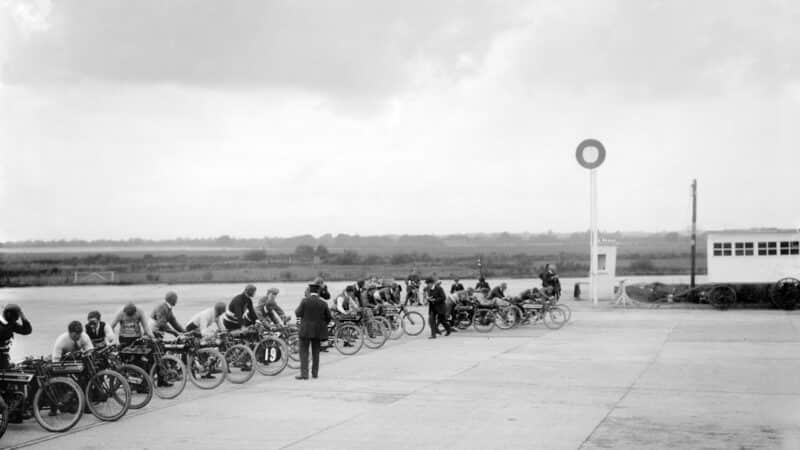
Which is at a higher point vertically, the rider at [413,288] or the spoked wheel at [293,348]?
the rider at [413,288]

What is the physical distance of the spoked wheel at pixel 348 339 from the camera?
59.3 ft

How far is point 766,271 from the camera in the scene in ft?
105

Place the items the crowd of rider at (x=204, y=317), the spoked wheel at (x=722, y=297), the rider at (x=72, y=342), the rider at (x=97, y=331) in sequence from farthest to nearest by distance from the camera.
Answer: the spoked wheel at (x=722, y=297), the rider at (x=97, y=331), the rider at (x=72, y=342), the crowd of rider at (x=204, y=317)

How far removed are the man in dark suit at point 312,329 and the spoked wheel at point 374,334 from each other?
4.27m

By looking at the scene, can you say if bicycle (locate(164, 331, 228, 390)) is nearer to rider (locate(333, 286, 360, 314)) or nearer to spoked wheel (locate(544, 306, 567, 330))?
rider (locate(333, 286, 360, 314))

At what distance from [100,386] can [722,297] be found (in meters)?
24.0

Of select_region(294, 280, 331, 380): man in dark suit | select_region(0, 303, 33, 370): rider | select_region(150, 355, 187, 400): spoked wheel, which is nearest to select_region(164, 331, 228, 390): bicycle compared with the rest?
select_region(150, 355, 187, 400): spoked wheel

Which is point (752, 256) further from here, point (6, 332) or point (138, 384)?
point (6, 332)

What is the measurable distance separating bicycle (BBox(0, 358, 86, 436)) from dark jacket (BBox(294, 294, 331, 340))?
A: 4.60m

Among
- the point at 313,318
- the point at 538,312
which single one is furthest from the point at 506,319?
the point at 313,318

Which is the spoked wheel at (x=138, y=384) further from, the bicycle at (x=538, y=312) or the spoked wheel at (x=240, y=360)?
the bicycle at (x=538, y=312)

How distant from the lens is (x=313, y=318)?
48.4 feet

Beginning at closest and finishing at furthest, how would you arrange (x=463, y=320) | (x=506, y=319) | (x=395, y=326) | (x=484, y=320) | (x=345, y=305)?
1. (x=345, y=305)
2. (x=395, y=326)
3. (x=484, y=320)
4. (x=463, y=320)
5. (x=506, y=319)

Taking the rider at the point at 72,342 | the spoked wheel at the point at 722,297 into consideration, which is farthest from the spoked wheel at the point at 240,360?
the spoked wheel at the point at 722,297
